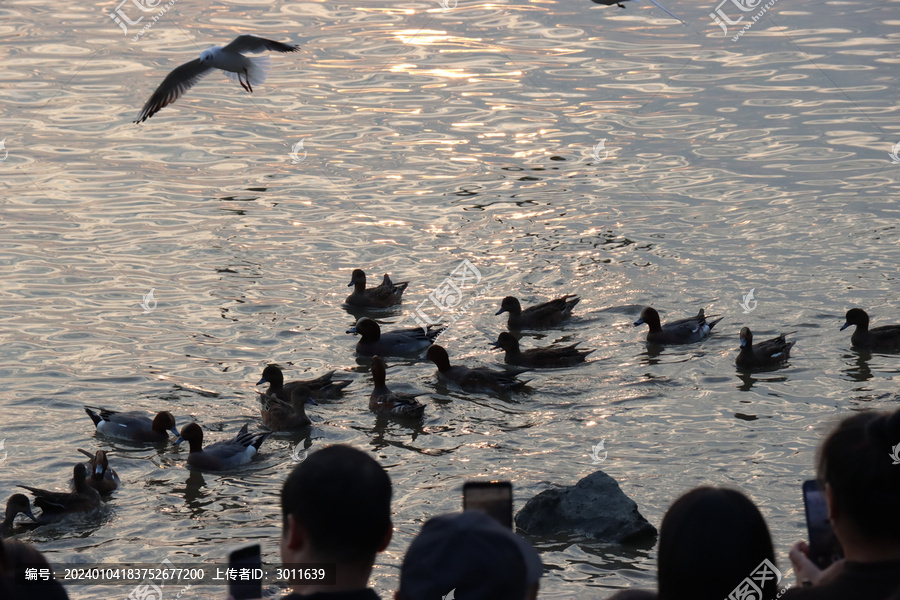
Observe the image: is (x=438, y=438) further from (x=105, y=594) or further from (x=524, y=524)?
(x=105, y=594)

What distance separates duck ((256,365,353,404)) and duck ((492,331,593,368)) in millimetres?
2016

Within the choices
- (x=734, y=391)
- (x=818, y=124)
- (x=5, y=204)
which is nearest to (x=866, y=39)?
(x=818, y=124)

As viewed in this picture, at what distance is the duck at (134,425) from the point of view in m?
10.7

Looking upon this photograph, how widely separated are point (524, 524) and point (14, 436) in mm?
5296

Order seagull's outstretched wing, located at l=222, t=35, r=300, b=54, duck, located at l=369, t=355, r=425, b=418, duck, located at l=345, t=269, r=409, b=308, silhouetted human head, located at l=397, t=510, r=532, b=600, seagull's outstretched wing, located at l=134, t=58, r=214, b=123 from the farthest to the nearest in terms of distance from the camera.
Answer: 1. duck, located at l=345, t=269, r=409, b=308
2. seagull's outstretched wing, located at l=134, t=58, r=214, b=123
3. duck, located at l=369, t=355, r=425, b=418
4. seagull's outstretched wing, located at l=222, t=35, r=300, b=54
5. silhouetted human head, located at l=397, t=510, r=532, b=600

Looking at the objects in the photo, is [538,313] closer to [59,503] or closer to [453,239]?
[453,239]

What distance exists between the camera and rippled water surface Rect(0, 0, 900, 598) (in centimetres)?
1007

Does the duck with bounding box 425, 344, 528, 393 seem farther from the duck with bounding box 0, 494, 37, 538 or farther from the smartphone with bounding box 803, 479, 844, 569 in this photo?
the smartphone with bounding box 803, 479, 844, 569

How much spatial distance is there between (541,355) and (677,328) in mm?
1690

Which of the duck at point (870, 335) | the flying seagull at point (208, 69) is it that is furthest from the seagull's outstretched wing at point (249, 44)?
the duck at point (870, 335)

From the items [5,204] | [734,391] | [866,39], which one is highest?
[866,39]

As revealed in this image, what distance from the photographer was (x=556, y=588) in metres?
7.68

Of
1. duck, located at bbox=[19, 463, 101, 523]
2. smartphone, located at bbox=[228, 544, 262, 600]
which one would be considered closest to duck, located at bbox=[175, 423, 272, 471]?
duck, located at bbox=[19, 463, 101, 523]

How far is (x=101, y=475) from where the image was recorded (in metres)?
→ 9.59
